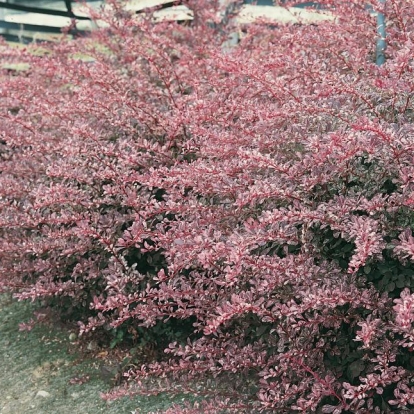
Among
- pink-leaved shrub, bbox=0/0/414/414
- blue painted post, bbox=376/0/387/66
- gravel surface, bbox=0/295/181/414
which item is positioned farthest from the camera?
blue painted post, bbox=376/0/387/66

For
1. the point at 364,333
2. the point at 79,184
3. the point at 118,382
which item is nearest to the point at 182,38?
the point at 79,184

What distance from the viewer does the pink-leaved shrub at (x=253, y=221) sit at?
2.28 m

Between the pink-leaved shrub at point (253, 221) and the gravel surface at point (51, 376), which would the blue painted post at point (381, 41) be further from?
the gravel surface at point (51, 376)

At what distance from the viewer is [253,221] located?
2.30m

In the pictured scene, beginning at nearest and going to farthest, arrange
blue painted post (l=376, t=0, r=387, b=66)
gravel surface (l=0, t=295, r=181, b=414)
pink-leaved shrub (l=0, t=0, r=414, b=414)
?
pink-leaved shrub (l=0, t=0, r=414, b=414)
gravel surface (l=0, t=295, r=181, b=414)
blue painted post (l=376, t=0, r=387, b=66)

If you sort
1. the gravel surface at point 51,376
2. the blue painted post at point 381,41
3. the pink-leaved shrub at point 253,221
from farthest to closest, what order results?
1. the blue painted post at point 381,41
2. the gravel surface at point 51,376
3. the pink-leaved shrub at point 253,221

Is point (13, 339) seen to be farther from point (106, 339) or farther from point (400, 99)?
point (400, 99)

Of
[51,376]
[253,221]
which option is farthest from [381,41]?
[51,376]

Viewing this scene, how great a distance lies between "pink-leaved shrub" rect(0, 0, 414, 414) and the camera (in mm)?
2281

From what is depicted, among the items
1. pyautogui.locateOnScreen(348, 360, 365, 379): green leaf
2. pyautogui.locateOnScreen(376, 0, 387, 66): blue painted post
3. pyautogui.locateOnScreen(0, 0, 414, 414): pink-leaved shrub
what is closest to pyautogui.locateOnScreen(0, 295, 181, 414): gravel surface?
pyautogui.locateOnScreen(0, 0, 414, 414): pink-leaved shrub

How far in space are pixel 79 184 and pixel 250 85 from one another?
95 cm

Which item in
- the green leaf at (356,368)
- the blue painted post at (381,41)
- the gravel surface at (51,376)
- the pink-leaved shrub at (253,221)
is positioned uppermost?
the blue painted post at (381,41)

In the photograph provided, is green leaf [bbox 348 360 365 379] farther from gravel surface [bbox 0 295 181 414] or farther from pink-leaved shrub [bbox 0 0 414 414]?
gravel surface [bbox 0 295 181 414]

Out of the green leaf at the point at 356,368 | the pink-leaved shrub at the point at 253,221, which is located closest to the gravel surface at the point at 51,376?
the pink-leaved shrub at the point at 253,221
